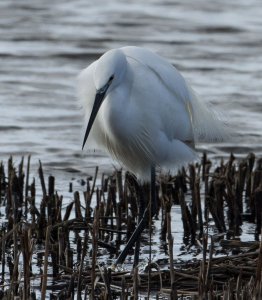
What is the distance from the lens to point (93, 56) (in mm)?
13633

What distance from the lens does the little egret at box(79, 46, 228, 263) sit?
631 cm

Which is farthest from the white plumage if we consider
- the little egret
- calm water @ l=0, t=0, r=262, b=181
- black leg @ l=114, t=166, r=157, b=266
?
calm water @ l=0, t=0, r=262, b=181

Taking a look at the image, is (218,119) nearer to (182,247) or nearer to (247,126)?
(182,247)

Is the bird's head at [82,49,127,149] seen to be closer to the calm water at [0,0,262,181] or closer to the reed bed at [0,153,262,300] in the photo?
the reed bed at [0,153,262,300]

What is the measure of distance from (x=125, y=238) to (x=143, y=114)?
896mm

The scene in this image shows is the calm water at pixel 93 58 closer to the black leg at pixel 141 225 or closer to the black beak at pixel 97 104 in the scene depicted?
the black leg at pixel 141 225

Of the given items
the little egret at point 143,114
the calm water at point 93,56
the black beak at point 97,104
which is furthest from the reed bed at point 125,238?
the calm water at point 93,56

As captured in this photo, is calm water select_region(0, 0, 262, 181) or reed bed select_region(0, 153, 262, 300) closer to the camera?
reed bed select_region(0, 153, 262, 300)

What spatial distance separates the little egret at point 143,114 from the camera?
6.31 metres

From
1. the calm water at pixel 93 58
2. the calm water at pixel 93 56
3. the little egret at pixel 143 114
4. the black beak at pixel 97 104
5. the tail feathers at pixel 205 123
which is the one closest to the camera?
the black beak at pixel 97 104

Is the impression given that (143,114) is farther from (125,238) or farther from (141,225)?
(125,238)

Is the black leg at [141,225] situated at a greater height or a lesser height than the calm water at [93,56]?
lesser

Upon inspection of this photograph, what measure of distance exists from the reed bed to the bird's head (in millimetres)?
634

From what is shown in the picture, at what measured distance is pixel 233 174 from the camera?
7723mm
